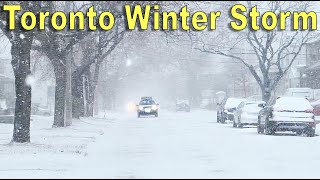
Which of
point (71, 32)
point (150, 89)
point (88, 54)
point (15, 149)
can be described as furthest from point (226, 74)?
point (15, 149)

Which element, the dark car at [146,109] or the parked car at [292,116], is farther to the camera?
the dark car at [146,109]

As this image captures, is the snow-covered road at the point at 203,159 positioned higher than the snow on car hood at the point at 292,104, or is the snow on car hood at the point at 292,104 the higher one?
the snow on car hood at the point at 292,104

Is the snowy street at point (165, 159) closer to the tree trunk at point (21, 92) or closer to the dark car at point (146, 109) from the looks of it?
the tree trunk at point (21, 92)

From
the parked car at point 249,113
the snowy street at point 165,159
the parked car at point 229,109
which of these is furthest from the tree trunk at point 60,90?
the parked car at point 229,109

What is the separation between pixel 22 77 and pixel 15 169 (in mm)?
6485

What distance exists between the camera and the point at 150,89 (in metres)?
158

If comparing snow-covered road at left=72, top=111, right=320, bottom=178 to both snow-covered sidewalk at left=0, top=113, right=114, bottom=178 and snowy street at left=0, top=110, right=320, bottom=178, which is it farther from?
snow-covered sidewalk at left=0, top=113, right=114, bottom=178

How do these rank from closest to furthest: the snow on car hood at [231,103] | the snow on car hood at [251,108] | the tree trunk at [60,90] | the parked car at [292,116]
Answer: the parked car at [292,116] → the tree trunk at [60,90] → the snow on car hood at [251,108] → the snow on car hood at [231,103]

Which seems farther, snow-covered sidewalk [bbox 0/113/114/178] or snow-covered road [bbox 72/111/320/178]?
snow-covered sidewalk [bbox 0/113/114/178]

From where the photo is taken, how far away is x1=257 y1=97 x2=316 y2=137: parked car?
83.9 ft

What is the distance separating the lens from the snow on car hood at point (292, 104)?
1014 inches

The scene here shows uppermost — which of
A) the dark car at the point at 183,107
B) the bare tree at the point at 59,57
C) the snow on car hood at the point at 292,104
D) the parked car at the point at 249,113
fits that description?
the bare tree at the point at 59,57

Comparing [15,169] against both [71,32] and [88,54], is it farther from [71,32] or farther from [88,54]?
[88,54]

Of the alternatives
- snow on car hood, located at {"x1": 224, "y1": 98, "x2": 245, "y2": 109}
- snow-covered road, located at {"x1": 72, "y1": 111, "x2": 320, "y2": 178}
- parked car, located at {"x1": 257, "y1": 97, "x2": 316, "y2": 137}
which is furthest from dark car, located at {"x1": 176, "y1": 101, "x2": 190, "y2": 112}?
snow-covered road, located at {"x1": 72, "y1": 111, "x2": 320, "y2": 178}
